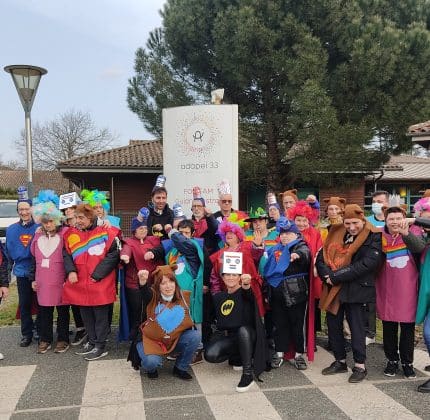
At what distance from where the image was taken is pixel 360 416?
3607 millimetres

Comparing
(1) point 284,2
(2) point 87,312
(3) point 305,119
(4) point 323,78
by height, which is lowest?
(2) point 87,312

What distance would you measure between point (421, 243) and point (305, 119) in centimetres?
978

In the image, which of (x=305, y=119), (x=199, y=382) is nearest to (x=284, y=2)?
(x=305, y=119)

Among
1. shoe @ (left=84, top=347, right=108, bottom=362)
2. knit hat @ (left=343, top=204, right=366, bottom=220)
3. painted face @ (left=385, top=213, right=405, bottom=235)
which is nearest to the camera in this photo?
painted face @ (left=385, top=213, right=405, bottom=235)

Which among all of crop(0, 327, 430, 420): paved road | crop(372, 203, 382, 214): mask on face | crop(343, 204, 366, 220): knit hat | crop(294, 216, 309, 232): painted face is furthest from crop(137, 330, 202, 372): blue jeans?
crop(372, 203, 382, 214): mask on face

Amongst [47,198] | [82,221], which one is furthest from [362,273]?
[47,198]

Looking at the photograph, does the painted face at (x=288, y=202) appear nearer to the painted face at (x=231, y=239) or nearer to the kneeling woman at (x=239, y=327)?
the painted face at (x=231, y=239)

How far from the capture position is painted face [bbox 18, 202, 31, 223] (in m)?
5.45

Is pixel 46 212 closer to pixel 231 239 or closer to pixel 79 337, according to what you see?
pixel 79 337

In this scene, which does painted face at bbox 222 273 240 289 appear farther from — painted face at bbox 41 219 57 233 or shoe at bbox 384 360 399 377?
painted face at bbox 41 219 57 233

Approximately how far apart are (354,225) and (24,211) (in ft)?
12.3

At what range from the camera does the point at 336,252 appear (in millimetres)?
4469

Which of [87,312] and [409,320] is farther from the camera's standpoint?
[87,312]

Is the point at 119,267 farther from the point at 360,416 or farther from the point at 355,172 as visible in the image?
the point at 355,172
